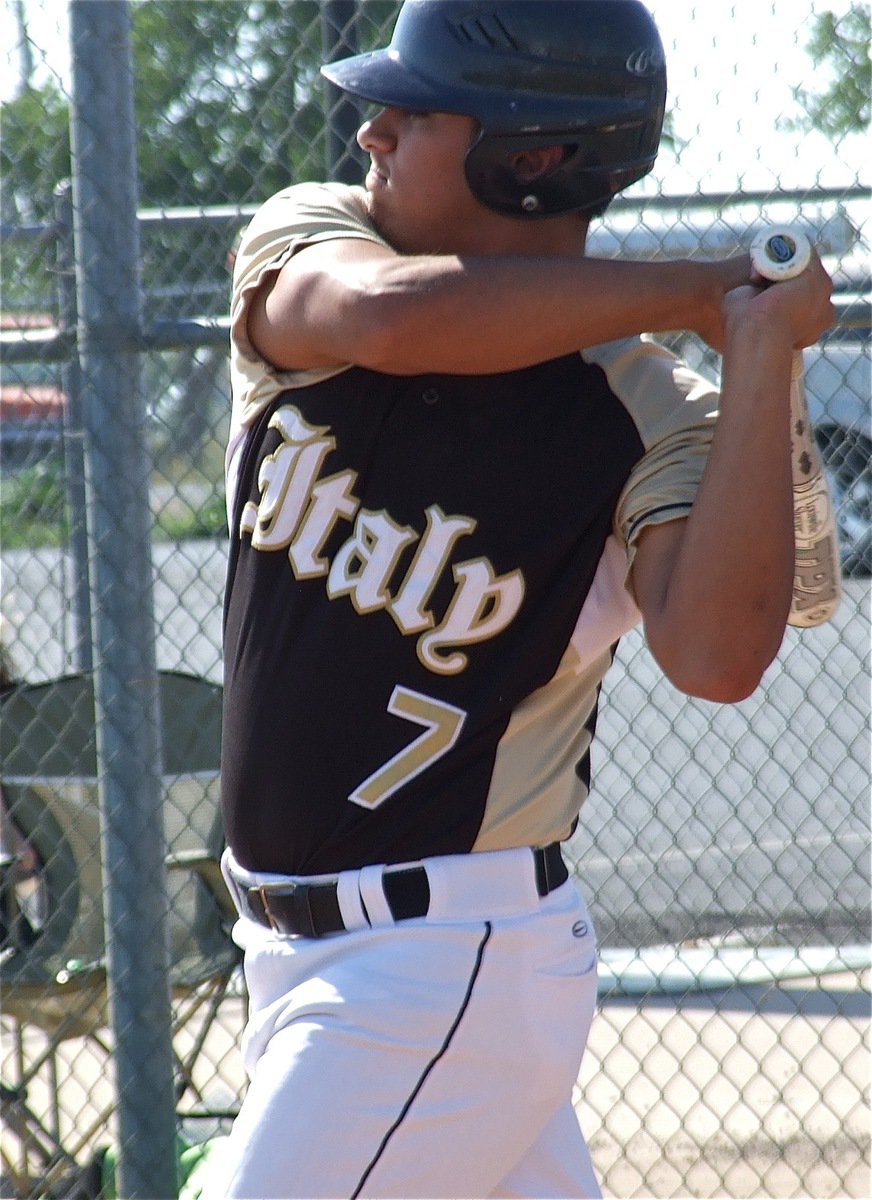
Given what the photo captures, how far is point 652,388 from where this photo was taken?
6.02 feet

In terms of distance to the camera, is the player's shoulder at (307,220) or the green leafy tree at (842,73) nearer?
the player's shoulder at (307,220)

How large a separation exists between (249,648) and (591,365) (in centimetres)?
56

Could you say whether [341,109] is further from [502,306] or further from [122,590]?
[502,306]

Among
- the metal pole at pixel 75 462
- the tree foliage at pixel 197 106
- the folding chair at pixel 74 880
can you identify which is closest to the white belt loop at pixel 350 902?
the folding chair at pixel 74 880

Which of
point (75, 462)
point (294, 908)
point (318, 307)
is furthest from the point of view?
point (75, 462)

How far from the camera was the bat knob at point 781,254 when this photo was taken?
1622 millimetres

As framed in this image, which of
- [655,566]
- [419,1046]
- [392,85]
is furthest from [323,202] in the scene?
[419,1046]

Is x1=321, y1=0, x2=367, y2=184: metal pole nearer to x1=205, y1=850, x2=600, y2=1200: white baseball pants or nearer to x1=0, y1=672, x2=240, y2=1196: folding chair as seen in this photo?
x1=0, y1=672, x2=240, y2=1196: folding chair

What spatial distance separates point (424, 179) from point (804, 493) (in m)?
0.61

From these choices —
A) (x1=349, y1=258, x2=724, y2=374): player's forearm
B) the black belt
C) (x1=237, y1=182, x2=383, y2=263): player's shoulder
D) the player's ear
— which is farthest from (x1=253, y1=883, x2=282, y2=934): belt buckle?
the player's ear

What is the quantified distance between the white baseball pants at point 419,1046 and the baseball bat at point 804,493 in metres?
0.49

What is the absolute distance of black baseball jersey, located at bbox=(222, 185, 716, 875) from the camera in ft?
5.90

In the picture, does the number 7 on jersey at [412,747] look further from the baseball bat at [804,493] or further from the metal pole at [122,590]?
the metal pole at [122,590]

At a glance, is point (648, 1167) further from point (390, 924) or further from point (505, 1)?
point (505, 1)
